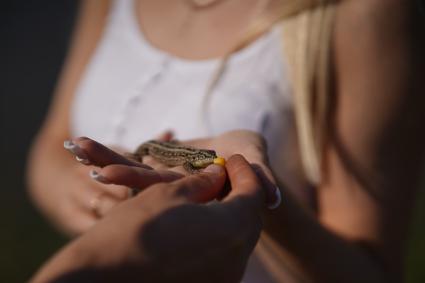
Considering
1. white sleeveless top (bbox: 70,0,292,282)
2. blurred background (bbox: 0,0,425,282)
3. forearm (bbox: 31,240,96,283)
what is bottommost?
blurred background (bbox: 0,0,425,282)

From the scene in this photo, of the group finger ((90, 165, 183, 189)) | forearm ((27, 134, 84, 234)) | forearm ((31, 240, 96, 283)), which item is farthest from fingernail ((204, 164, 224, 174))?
forearm ((27, 134, 84, 234))

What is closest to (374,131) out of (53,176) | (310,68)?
(310,68)

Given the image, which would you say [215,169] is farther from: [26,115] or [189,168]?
[26,115]

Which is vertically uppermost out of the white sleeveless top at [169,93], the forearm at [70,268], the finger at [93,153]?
the forearm at [70,268]

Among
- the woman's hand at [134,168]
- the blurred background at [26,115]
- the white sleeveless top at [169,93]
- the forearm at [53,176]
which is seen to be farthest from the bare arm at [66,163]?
the blurred background at [26,115]

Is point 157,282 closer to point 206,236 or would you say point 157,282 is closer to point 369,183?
point 206,236

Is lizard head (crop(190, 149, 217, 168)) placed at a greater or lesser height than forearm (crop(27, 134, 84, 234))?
greater

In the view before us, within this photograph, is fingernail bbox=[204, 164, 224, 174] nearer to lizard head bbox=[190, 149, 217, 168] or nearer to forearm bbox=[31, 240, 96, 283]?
lizard head bbox=[190, 149, 217, 168]

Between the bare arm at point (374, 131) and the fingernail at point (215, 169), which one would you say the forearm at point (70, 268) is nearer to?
the fingernail at point (215, 169)
